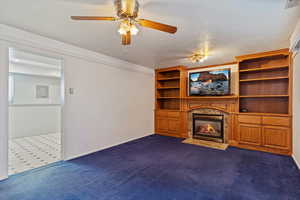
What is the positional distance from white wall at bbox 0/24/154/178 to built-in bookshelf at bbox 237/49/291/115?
3146 millimetres

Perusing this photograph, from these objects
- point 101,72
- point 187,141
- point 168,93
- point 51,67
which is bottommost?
point 187,141

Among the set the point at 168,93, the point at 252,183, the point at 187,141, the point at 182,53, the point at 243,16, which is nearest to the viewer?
the point at 243,16

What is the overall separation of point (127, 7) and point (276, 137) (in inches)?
168

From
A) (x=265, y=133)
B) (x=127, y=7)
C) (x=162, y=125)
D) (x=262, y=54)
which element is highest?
(x=262, y=54)

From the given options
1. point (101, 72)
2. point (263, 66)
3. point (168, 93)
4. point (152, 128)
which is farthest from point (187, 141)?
point (101, 72)

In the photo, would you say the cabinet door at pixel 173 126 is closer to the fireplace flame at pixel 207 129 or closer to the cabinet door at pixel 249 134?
the fireplace flame at pixel 207 129

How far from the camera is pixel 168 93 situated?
5.93 m

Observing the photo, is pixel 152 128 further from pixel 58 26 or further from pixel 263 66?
pixel 58 26

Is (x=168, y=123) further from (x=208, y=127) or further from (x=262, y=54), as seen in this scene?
(x=262, y=54)

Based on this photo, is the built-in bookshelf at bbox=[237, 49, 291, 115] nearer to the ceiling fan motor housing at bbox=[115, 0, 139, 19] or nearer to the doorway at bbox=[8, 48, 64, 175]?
the ceiling fan motor housing at bbox=[115, 0, 139, 19]

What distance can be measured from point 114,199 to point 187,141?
320 cm

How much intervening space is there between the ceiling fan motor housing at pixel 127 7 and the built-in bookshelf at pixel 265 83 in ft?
11.3

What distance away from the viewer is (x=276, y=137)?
11.7 feet

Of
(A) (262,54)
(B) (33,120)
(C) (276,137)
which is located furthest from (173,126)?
(B) (33,120)
